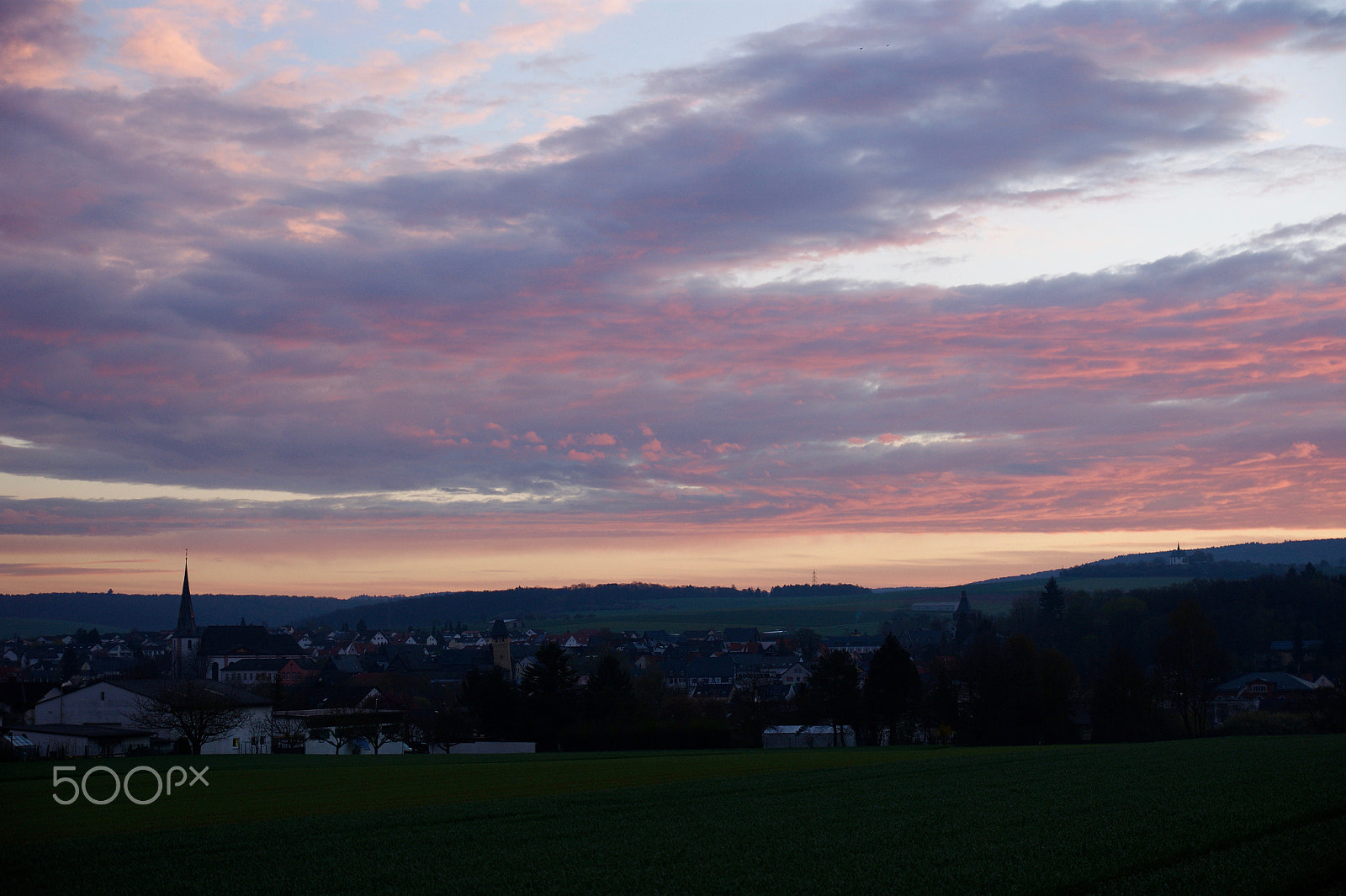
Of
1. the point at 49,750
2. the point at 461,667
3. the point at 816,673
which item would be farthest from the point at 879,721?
the point at 461,667

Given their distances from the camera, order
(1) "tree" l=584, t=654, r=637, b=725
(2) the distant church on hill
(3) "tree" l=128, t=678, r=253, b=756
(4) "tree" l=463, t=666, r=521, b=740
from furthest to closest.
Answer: (2) the distant church on hill, (1) "tree" l=584, t=654, r=637, b=725, (4) "tree" l=463, t=666, r=521, b=740, (3) "tree" l=128, t=678, r=253, b=756

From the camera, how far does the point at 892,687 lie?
85938 mm

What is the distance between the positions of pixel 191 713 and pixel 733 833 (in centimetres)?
6103

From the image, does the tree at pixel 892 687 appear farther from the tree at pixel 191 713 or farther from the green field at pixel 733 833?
the tree at pixel 191 713

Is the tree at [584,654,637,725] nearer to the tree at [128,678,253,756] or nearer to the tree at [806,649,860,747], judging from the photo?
the tree at [806,649,860,747]

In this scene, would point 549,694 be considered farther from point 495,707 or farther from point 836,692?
point 836,692

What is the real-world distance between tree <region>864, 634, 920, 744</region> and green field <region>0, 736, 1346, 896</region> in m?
42.9

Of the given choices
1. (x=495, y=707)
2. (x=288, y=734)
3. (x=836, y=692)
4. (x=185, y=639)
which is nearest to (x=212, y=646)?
(x=185, y=639)

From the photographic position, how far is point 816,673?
86688 mm

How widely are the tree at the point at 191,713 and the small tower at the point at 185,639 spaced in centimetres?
10573

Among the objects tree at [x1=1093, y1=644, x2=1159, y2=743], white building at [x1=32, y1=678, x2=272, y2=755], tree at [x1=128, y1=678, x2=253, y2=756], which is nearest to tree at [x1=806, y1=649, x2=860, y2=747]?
tree at [x1=1093, y1=644, x2=1159, y2=743]

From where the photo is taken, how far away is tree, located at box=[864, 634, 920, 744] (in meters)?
86.0

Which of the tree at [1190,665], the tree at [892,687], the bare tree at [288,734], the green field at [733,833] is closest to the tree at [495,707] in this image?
the bare tree at [288,734]

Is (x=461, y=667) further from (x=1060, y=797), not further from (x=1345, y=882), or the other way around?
(x=1345, y=882)
